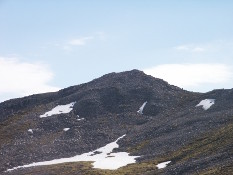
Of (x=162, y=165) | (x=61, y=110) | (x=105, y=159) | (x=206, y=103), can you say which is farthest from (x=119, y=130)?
(x=162, y=165)

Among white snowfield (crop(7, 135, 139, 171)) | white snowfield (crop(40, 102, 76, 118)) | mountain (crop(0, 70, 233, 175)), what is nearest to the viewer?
mountain (crop(0, 70, 233, 175))

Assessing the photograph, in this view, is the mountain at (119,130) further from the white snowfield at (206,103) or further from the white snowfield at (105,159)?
the white snowfield at (206,103)

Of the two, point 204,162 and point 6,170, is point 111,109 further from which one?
point 204,162

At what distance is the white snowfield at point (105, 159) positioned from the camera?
90188 millimetres

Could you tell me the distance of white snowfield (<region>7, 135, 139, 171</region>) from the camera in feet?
296

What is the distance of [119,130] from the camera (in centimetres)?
12300

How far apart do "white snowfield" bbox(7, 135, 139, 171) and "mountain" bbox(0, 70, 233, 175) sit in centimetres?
25

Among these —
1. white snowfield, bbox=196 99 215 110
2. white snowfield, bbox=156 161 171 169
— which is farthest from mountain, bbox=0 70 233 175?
white snowfield, bbox=196 99 215 110

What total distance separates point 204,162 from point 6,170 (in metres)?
52.0

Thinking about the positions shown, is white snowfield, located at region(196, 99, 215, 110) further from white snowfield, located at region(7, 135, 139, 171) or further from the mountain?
white snowfield, located at region(7, 135, 139, 171)

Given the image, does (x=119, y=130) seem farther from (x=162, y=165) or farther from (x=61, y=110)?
(x=162, y=165)

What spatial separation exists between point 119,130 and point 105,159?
26.7m

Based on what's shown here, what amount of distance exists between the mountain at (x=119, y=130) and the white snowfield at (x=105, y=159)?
25 cm

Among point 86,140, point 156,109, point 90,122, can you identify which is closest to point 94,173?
point 86,140
